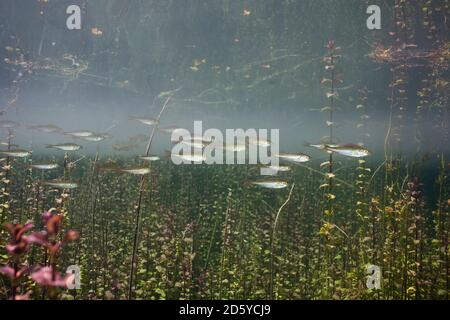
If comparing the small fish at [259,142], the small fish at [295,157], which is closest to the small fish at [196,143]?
the small fish at [259,142]

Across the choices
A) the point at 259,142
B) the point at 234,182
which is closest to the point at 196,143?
the point at 259,142

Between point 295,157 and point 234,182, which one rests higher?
point 295,157

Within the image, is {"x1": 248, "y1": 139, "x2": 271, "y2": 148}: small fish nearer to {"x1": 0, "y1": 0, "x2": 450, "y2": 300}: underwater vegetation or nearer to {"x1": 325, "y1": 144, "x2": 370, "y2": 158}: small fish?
{"x1": 0, "y1": 0, "x2": 450, "y2": 300}: underwater vegetation

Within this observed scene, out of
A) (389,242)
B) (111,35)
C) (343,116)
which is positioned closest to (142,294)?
(389,242)

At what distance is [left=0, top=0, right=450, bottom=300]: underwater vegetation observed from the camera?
14.1ft

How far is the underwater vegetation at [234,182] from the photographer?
14.1 feet

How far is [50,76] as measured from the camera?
76.7ft

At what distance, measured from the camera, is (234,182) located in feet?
38.3

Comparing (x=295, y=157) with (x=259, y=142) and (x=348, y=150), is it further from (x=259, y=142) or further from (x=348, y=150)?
(x=348, y=150)

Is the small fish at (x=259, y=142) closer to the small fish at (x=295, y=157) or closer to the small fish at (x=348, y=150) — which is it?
the small fish at (x=295, y=157)

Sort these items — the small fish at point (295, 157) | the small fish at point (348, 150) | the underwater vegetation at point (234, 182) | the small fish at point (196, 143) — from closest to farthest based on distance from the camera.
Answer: the small fish at point (348, 150), the underwater vegetation at point (234, 182), the small fish at point (196, 143), the small fish at point (295, 157)

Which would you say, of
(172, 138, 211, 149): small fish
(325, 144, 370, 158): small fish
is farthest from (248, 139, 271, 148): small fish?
(325, 144, 370, 158): small fish

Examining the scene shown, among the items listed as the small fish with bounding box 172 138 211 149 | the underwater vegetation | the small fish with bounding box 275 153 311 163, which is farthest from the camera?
the small fish with bounding box 275 153 311 163

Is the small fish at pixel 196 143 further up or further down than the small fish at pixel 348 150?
further up
